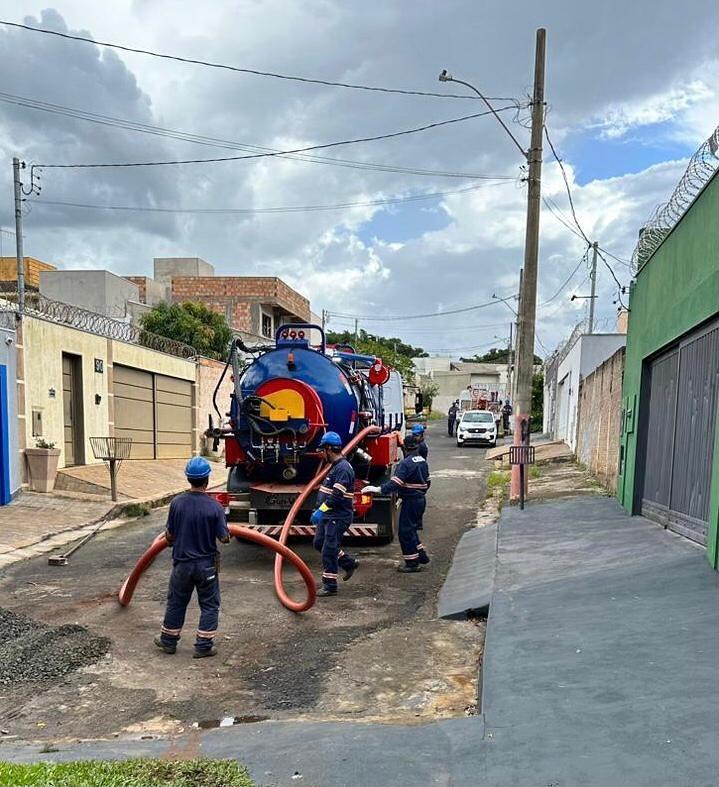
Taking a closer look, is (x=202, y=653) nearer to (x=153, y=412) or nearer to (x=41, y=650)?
(x=41, y=650)

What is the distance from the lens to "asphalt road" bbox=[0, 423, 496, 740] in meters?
4.20

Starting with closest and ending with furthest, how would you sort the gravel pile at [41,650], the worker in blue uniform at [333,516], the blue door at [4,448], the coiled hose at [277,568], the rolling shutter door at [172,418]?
the gravel pile at [41,650] < the coiled hose at [277,568] < the worker in blue uniform at [333,516] < the blue door at [4,448] < the rolling shutter door at [172,418]

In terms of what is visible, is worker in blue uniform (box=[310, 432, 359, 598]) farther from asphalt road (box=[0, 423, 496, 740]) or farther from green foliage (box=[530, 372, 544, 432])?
green foliage (box=[530, 372, 544, 432])

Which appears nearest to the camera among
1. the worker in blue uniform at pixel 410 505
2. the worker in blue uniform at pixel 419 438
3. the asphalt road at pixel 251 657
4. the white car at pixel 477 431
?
the asphalt road at pixel 251 657

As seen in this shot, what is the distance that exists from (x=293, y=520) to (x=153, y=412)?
12.6m

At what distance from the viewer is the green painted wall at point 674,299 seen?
5.87 meters

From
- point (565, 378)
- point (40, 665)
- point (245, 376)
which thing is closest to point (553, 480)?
point (245, 376)

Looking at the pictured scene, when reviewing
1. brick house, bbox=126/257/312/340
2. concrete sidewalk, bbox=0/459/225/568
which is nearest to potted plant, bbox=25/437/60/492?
concrete sidewalk, bbox=0/459/225/568

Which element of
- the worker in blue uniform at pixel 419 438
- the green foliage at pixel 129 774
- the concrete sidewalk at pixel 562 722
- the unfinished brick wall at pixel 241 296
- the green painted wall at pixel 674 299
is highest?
the unfinished brick wall at pixel 241 296

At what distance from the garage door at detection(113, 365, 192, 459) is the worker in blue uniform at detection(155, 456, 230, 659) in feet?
40.7

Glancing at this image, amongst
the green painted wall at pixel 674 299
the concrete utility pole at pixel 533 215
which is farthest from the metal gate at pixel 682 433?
the concrete utility pole at pixel 533 215

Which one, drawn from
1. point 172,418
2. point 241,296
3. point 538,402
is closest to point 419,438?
point 172,418

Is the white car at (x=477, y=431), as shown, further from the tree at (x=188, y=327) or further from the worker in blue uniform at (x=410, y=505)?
the worker in blue uniform at (x=410, y=505)

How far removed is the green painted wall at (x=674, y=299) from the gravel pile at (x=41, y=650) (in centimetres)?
502
